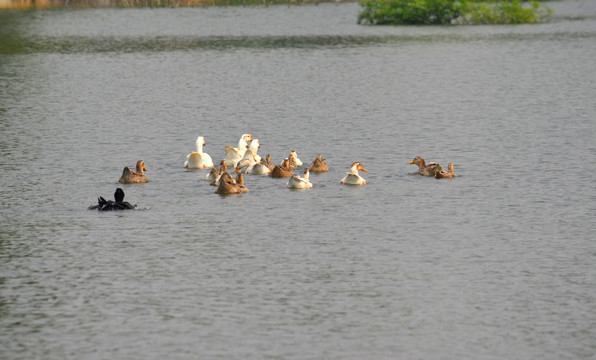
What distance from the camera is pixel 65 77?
50656 mm

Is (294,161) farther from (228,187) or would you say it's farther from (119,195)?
(119,195)

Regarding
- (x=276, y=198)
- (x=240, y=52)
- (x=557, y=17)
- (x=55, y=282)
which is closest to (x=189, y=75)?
(x=240, y=52)

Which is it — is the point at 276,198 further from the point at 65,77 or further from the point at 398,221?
the point at 65,77

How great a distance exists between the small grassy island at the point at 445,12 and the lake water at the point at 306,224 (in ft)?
101

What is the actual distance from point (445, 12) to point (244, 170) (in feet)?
185

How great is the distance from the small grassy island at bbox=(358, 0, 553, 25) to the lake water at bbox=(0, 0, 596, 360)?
3070 cm

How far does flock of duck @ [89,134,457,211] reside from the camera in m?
24.2

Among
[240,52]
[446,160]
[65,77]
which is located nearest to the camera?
[446,160]

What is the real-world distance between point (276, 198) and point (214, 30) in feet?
185

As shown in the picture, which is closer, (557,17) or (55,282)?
(55,282)

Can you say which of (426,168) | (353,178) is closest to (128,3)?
(426,168)

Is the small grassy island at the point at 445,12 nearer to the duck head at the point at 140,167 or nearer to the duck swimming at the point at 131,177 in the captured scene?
the duck head at the point at 140,167

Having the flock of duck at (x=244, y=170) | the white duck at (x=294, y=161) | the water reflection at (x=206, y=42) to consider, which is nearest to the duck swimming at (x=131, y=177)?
the flock of duck at (x=244, y=170)

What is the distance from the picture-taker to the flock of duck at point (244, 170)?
79.5ft
